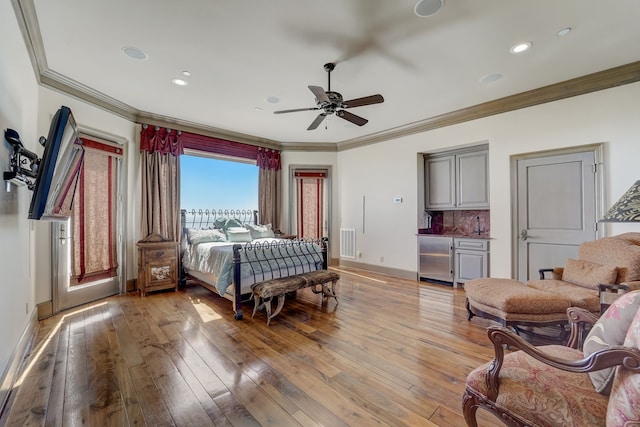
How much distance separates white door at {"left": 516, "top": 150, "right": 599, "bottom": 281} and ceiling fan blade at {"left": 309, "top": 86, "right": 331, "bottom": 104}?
3239 millimetres

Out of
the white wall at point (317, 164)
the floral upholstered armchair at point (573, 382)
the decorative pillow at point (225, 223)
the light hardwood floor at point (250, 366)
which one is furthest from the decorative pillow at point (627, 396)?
the white wall at point (317, 164)

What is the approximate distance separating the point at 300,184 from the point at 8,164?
192 inches

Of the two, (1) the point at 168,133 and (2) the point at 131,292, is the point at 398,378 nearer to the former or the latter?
(2) the point at 131,292

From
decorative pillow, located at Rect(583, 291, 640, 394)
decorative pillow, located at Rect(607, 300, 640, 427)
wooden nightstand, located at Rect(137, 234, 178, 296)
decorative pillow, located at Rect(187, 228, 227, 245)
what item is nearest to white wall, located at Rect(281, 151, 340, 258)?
decorative pillow, located at Rect(187, 228, 227, 245)

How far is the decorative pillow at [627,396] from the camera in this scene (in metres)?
0.88

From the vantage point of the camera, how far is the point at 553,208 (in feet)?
12.1

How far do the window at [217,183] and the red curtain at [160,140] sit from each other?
296mm

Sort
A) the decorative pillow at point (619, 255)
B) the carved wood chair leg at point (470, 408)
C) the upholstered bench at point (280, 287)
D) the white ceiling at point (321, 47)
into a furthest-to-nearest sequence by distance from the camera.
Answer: the upholstered bench at point (280, 287), the decorative pillow at point (619, 255), the white ceiling at point (321, 47), the carved wood chair leg at point (470, 408)

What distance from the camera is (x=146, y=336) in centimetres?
269

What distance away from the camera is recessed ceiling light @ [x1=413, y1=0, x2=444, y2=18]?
211 centimetres

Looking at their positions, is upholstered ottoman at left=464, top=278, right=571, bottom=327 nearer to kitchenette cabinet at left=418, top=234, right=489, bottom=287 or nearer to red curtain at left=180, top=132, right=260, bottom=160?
kitchenette cabinet at left=418, top=234, right=489, bottom=287

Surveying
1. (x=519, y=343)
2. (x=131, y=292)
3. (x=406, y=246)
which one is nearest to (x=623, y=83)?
(x=406, y=246)

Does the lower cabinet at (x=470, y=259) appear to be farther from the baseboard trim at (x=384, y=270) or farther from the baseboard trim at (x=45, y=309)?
the baseboard trim at (x=45, y=309)

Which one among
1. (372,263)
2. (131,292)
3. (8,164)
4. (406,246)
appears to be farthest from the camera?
(372,263)
